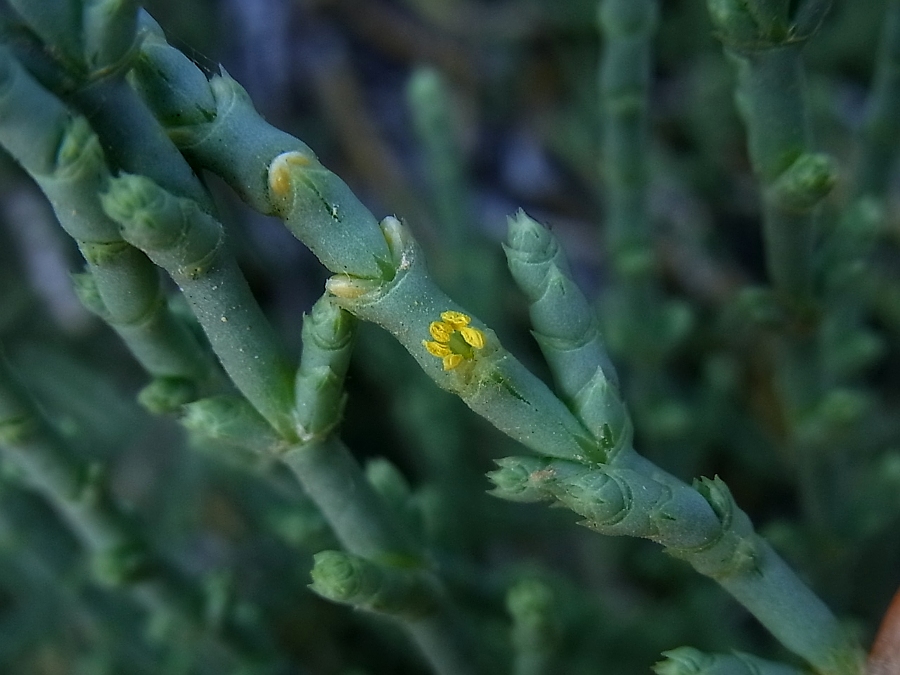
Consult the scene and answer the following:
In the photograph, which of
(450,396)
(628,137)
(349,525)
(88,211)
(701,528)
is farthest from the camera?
(450,396)

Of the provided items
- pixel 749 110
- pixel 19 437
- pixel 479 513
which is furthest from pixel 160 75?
pixel 479 513

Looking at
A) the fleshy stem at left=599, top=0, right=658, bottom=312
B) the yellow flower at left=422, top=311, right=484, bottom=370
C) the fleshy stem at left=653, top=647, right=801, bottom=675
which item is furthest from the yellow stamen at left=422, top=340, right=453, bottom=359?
the fleshy stem at left=599, top=0, right=658, bottom=312

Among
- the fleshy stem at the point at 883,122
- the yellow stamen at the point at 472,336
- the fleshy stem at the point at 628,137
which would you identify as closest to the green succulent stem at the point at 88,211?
the yellow stamen at the point at 472,336

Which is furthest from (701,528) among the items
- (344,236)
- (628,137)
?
(628,137)

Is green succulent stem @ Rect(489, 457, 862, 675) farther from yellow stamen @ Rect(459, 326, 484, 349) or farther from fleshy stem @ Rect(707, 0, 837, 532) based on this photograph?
fleshy stem @ Rect(707, 0, 837, 532)

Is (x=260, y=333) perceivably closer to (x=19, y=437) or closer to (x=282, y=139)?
(x=282, y=139)

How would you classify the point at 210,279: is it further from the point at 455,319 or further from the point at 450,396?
the point at 450,396
